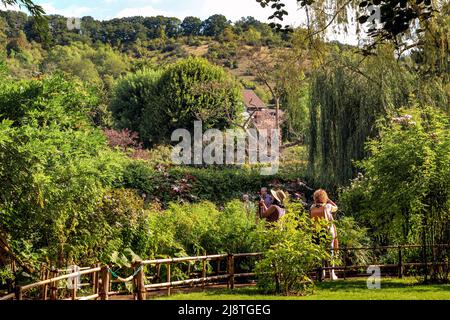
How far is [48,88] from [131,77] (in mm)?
27553

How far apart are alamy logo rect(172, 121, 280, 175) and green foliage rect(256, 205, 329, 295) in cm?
1590

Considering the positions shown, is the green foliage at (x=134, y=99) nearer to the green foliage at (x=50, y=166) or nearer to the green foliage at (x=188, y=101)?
the green foliage at (x=188, y=101)

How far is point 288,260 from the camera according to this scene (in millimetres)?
9602

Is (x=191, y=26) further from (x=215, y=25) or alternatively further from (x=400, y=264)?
(x=400, y=264)

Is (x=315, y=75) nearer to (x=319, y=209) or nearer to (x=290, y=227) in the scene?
(x=319, y=209)

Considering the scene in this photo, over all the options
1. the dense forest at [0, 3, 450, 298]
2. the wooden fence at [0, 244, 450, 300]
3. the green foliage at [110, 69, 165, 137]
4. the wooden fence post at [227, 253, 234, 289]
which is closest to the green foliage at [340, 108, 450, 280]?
the dense forest at [0, 3, 450, 298]

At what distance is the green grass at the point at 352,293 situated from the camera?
904 centimetres

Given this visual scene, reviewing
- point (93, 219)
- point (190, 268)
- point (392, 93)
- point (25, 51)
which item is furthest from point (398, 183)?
point (25, 51)

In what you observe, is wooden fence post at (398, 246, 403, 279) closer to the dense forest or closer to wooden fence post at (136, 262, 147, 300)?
the dense forest

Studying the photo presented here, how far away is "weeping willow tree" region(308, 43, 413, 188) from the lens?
792 inches

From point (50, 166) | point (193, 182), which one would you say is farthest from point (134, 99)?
point (50, 166)

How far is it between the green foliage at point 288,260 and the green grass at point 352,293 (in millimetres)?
259

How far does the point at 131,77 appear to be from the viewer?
38656 mm

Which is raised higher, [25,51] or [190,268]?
[25,51]
